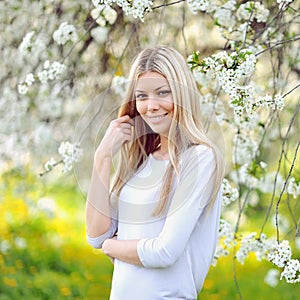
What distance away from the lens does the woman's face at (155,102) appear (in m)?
1.77

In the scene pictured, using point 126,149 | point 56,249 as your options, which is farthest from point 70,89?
point 126,149

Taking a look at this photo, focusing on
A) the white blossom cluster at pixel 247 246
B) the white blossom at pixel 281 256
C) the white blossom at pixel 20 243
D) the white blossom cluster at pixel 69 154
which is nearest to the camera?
the white blossom at pixel 281 256

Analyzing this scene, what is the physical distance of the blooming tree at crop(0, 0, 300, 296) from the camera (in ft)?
8.90

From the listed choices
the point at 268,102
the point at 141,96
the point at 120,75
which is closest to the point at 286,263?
the point at 268,102

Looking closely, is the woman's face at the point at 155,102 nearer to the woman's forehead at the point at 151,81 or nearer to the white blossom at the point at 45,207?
the woman's forehead at the point at 151,81

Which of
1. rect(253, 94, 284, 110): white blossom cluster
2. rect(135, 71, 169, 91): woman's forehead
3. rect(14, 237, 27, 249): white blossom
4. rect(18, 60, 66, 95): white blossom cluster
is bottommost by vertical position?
rect(14, 237, 27, 249): white blossom

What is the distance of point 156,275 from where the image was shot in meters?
1.75

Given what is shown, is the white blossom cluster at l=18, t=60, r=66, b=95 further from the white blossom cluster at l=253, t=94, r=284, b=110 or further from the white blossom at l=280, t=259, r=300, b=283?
the white blossom at l=280, t=259, r=300, b=283

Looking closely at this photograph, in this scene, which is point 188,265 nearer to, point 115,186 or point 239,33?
point 115,186

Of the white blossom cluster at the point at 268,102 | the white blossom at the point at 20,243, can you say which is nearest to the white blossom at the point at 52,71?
the white blossom cluster at the point at 268,102

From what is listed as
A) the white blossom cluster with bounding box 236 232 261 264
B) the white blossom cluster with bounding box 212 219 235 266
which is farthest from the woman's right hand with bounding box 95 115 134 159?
the white blossom cluster with bounding box 236 232 261 264

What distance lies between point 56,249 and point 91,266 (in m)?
0.36

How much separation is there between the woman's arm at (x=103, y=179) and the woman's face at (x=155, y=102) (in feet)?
0.30

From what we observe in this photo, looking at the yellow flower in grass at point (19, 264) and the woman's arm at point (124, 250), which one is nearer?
the woman's arm at point (124, 250)
